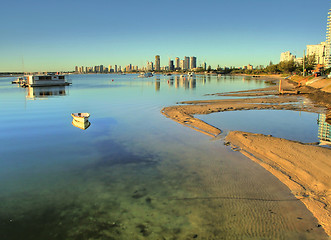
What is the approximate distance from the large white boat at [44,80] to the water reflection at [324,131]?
3932 inches

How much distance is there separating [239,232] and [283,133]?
16302 mm

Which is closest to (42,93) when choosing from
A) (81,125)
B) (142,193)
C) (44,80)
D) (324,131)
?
(44,80)

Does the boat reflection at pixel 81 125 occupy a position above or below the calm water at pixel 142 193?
above

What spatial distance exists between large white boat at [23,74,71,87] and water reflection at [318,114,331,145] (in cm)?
9987

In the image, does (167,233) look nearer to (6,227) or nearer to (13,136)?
(6,227)

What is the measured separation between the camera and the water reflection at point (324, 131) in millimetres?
19913

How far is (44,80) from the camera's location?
9969 cm

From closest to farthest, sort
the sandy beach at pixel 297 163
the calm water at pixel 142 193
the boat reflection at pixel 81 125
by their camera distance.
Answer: the calm water at pixel 142 193 → the sandy beach at pixel 297 163 → the boat reflection at pixel 81 125

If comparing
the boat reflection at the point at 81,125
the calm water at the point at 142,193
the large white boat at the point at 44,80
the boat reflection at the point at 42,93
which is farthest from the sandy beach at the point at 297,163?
the large white boat at the point at 44,80

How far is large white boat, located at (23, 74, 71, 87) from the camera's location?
97250 mm

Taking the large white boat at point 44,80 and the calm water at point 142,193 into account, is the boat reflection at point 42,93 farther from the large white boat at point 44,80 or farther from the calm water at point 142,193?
the calm water at point 142,193

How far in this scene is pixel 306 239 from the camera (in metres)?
8.62

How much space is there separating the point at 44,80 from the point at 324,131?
103 meters

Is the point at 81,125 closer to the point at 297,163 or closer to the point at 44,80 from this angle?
the point at 297,163
